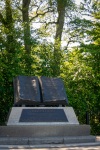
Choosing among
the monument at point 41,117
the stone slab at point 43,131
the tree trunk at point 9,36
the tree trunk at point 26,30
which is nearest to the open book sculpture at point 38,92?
the monument at point 41,117

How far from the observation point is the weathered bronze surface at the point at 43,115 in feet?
30.1

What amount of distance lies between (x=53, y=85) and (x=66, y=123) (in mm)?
1560

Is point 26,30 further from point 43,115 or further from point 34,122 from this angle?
point 34,122

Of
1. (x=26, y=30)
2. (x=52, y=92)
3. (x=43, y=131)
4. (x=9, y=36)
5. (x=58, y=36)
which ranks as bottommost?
(x=43, y=131)

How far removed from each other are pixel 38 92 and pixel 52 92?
47 cm

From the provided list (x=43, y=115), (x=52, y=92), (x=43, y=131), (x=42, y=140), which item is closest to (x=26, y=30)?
(x=52, y=92)

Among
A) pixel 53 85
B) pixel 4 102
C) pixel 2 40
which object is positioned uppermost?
pixel 2 40

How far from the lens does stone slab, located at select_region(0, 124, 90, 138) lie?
8812 millimetres

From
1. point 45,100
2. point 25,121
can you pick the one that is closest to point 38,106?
point 45,100

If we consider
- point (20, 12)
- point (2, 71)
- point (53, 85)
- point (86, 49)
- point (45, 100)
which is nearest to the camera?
point (45, 100)

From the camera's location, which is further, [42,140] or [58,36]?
[58,36]

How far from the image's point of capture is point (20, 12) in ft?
57.3

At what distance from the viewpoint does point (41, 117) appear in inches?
366

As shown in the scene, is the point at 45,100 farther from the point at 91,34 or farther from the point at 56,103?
the point at 91,34
